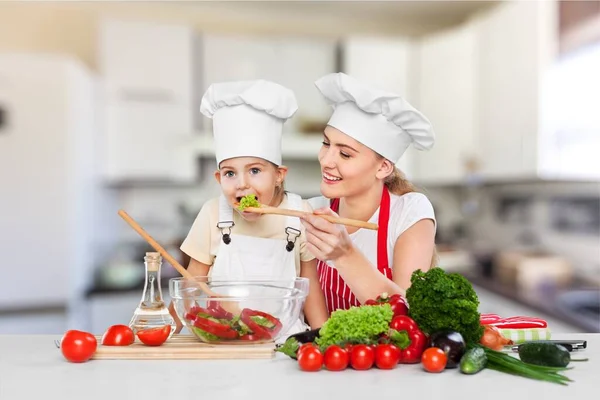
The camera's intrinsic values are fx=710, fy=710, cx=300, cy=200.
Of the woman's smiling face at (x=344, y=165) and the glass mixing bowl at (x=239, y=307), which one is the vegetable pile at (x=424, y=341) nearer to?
the glass mixing bowl at (x=239, y=307)

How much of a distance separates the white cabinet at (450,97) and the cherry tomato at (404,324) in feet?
9.79

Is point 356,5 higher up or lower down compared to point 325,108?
higher up

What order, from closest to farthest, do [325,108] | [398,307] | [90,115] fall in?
1. [398,307]
2. [90,115]
3. [325,108]

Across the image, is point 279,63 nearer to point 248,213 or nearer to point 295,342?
point 248,213

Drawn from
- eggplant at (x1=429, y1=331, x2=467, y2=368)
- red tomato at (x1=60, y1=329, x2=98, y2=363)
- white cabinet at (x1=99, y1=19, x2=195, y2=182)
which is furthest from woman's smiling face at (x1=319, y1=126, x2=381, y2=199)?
white cabinet at (x1=99, y1=19, x2=195, y2=182)

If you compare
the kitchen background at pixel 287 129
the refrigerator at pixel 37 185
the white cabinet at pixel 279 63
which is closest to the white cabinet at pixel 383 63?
the kitchen background at pixel 287 129

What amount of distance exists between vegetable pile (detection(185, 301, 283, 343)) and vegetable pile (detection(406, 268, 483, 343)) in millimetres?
233

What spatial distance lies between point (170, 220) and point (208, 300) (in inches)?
126

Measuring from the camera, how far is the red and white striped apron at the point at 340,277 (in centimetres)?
127

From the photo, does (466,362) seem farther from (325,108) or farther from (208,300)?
(325,108)

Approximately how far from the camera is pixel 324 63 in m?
4.20

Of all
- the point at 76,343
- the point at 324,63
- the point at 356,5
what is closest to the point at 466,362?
the point at 76,343

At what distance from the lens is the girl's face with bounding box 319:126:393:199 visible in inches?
48.6

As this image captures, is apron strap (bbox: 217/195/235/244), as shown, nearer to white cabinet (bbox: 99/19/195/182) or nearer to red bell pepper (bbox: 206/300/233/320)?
red bell pepper (bbox: 206/300/233/320)
